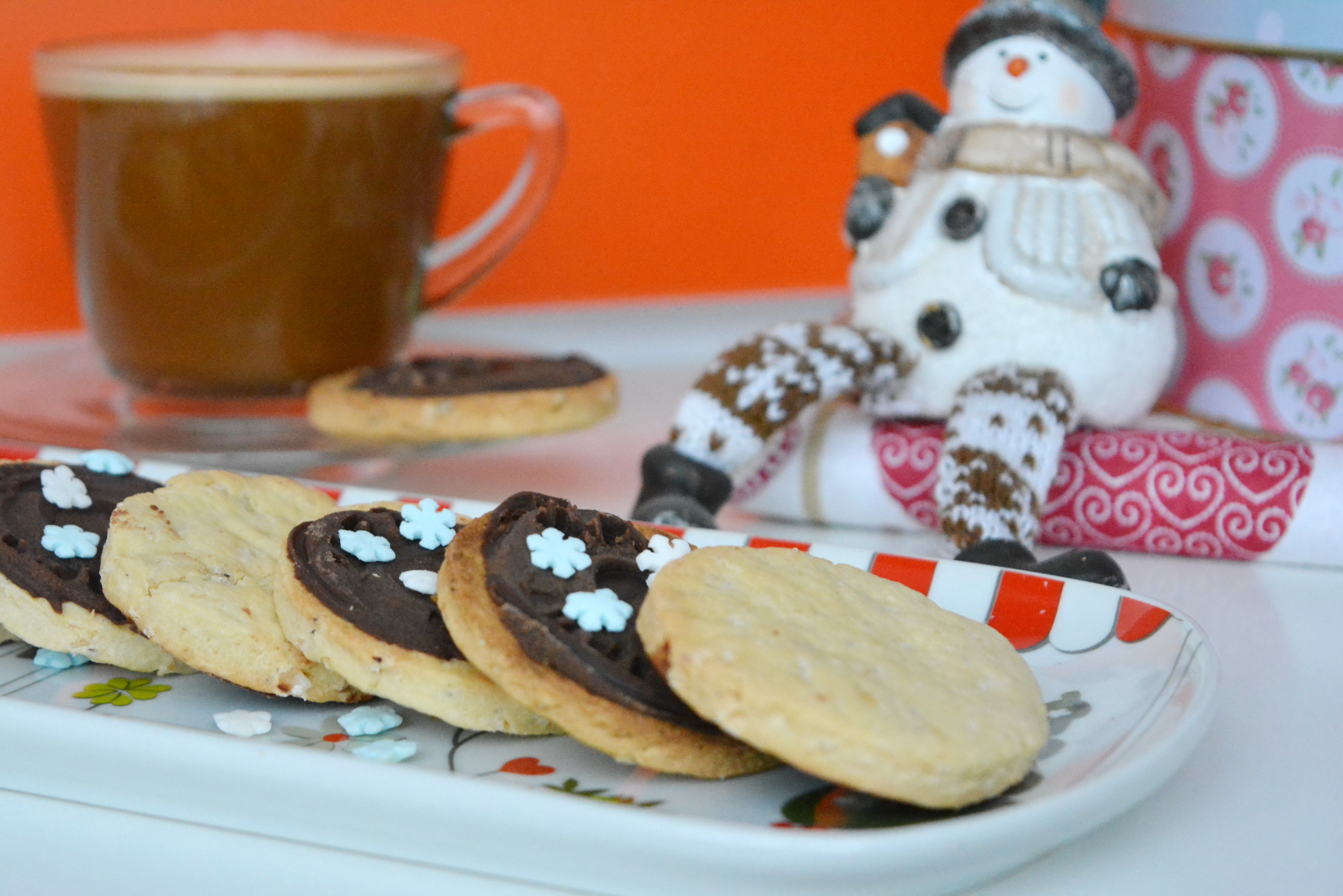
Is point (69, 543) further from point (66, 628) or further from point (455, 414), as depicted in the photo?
point (455, 414)

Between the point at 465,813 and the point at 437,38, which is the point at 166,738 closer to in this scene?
the point at 465,813

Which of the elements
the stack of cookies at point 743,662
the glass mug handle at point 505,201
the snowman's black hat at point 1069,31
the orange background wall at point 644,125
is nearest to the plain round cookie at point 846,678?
the stack of cookies at point 743,662

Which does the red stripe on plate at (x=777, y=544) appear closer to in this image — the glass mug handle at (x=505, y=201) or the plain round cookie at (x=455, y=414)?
the plain round cookie at (x=455, y=414)

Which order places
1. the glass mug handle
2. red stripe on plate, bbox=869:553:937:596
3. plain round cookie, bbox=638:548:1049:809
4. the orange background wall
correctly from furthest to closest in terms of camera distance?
1. the orange background wall
2. the glass mug handle
3. red stripe on plate, bbox=869:553:937:596
4. plain round cookie, bbox=638:548:1049:809

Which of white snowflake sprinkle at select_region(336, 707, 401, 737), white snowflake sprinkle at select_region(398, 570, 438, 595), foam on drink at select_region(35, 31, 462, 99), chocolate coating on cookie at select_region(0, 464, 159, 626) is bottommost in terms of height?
white snowflake sprinkle at select_region(336, 707, 401, 737)

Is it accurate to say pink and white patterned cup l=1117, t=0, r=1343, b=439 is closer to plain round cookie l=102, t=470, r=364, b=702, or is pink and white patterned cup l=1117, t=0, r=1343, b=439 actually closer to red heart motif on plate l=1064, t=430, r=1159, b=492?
red heart motif on plate l=1064, t=430, r=1159, b=492

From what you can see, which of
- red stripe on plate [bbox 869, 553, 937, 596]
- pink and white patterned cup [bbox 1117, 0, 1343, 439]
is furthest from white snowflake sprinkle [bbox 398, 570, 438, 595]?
pink and white patterned cup [bbox 1117, 0, 1343, 439]
